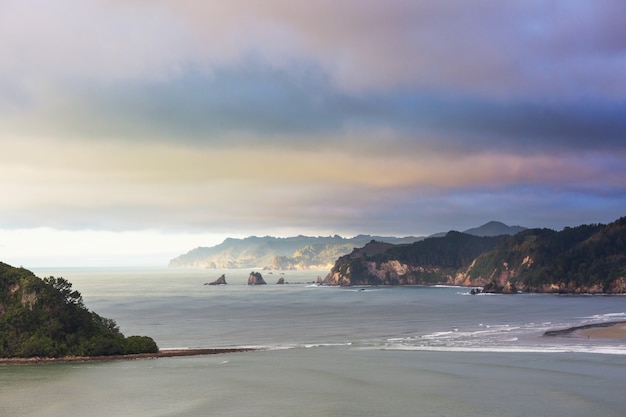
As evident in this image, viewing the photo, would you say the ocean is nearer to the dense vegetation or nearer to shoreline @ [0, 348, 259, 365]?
shoreline @ [0, 348, 259, 365]

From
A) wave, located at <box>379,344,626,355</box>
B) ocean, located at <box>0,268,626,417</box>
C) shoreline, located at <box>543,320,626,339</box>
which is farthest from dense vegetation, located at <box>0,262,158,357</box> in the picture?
shoreline, located at <box>543,320,626,339</box>

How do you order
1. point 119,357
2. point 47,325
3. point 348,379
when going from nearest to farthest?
point 348,379 → point 47,325 → point 119,357

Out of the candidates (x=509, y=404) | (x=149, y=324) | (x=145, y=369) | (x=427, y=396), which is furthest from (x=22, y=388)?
(x=149, y=324)

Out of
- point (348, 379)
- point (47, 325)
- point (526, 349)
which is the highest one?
point (47, 325)

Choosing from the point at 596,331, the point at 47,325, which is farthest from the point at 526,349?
the point at 47,325

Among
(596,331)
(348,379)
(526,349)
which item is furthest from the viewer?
(596,331)

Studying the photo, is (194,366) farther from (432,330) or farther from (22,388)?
(432,330)

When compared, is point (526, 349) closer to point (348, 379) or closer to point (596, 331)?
point (596, 331)

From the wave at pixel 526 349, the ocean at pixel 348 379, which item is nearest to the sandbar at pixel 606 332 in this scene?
the ocean at pixel 348 379
